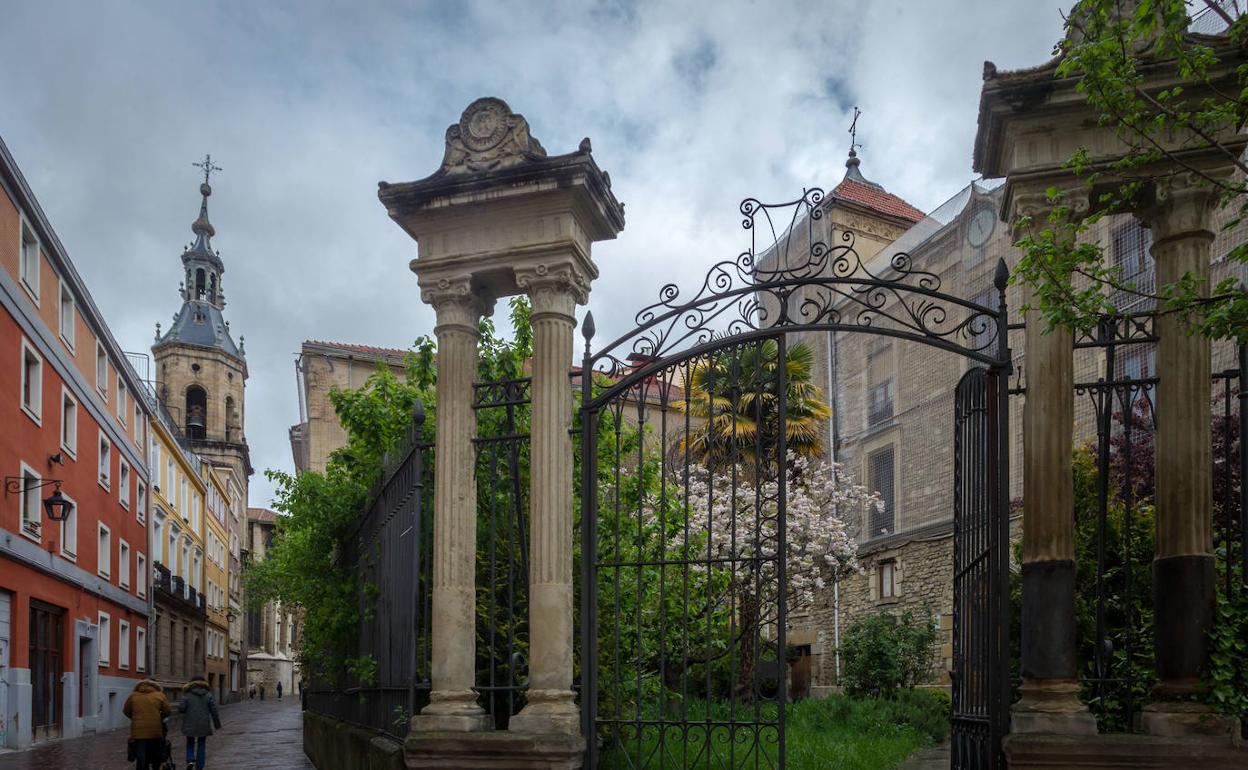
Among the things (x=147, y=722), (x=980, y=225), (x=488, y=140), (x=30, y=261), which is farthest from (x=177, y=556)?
(x=488, y=140)

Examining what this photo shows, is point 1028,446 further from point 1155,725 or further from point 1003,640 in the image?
point 1155,725

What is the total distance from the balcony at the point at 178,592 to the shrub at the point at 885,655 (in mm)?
21566

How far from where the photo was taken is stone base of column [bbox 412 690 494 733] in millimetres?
7191

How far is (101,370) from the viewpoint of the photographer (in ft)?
90.8

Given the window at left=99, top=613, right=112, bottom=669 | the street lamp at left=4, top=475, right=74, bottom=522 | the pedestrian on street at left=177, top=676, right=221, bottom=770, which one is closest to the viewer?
the pedestrian on street at left=177, top=676, right=221, bottom=770

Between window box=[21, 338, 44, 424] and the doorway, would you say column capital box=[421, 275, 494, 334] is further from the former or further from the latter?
the doorway

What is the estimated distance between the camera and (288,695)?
7656 centimetres

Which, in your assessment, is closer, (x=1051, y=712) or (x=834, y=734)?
(x=1051, y=712)

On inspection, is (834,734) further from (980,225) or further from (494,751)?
(980,225)

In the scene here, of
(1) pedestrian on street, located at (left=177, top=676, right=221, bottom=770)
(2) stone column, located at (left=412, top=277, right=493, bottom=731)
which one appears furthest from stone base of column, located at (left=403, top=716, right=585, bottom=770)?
(1) pedestrian on street, located at (left=177, top=676, right=221, bottom=770)

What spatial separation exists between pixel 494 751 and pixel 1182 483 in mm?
4062

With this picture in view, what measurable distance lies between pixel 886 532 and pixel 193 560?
27974mm

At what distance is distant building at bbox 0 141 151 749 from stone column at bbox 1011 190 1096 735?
16.9m

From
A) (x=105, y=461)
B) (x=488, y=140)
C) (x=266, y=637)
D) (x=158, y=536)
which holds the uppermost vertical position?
(x=488, y=140)
